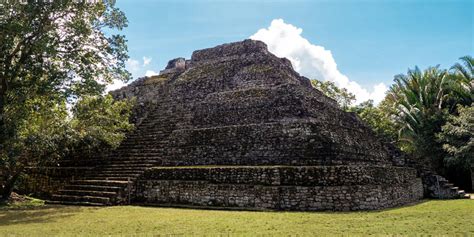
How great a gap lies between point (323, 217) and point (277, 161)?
3.15m

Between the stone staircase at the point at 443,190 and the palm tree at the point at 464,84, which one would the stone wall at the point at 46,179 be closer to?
the stone staircase at the point at 443,190

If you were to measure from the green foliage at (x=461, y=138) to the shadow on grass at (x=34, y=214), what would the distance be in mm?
17455

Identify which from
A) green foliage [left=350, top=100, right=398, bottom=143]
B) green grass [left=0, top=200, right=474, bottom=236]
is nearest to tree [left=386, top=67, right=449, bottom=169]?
green foliage [left=350, top=100, right=398, bottom=143]

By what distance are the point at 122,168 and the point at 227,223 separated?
7445 millimetres

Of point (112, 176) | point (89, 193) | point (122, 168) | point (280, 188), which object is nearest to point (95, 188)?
point (89, 193)

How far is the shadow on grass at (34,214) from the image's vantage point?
9320 mm

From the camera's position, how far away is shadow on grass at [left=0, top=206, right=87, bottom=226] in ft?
30.6

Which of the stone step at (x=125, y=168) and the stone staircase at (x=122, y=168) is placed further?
the stone step at (x=125, y=168)

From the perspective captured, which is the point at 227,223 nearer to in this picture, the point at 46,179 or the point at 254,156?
the point at 254,156

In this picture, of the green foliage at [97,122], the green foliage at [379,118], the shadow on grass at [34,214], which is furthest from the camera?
the green foliage at [379,118]

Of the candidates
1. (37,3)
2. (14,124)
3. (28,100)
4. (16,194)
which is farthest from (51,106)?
(16,194)

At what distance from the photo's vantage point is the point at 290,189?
34.5 feet

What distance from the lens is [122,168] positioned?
567 inches

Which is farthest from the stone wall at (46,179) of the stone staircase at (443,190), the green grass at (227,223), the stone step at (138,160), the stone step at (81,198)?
the stone staircase at (443,190)
